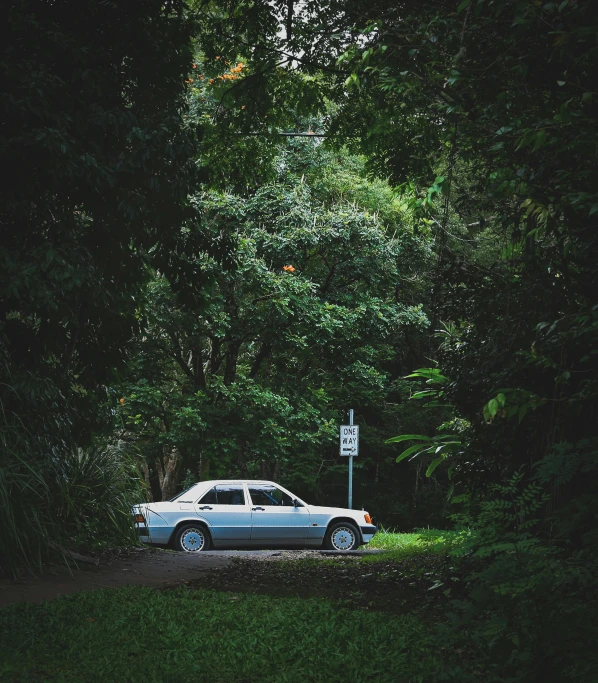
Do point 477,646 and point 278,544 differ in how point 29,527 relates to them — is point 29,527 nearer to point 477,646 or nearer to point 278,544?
point 477,646

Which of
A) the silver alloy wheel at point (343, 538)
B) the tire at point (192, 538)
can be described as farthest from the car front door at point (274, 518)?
the tire at point (192, 538)

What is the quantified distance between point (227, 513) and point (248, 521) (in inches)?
19.9

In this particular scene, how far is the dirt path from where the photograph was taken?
6.94 metres

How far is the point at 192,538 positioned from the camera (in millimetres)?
15352

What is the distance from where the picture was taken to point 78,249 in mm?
8305

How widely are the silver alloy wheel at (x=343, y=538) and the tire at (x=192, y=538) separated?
2.67m

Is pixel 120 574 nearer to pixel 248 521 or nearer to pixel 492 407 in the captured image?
pixel 492 407

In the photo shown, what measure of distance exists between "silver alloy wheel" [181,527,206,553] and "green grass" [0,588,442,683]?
849 centimetres

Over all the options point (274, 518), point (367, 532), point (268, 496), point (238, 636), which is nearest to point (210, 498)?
point (268, 496)

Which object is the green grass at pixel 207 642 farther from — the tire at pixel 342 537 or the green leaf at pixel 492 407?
the tire at pixel 342 537

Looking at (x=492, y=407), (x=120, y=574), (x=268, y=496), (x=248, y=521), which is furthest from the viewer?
(x=268, y=496)

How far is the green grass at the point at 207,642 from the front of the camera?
4641 millimetres

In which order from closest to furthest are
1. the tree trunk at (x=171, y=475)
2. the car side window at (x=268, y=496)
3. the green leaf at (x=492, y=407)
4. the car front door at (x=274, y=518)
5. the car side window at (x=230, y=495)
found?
the green leaf at (x=492, y=407)
the car side window at (x=230, y=495)
the car front door at (x=274, y=518)
the car side window at (x=268, y=496)
the tree trunk at (x=171, y=475)

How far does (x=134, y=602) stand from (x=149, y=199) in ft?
15.0
